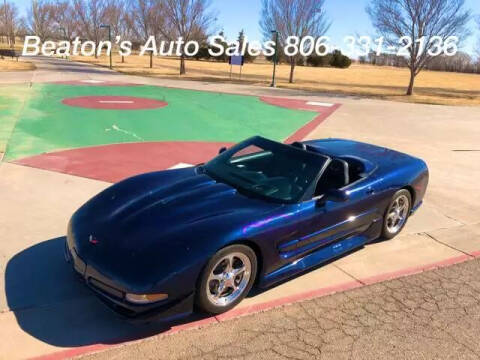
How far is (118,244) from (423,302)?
2.77m

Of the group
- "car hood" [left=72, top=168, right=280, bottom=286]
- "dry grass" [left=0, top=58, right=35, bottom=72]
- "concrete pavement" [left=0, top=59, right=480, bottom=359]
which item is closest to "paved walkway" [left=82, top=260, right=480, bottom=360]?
"concrete pavement" [left=0, top=59, right=480, bottom=359]

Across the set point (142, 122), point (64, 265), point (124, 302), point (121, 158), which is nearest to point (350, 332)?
point (124, 302)

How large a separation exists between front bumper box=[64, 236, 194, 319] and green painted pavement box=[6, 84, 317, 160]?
5.55 meters

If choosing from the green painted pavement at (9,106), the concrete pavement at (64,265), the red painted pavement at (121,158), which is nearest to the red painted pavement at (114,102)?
the green painted pavement at (9,106)

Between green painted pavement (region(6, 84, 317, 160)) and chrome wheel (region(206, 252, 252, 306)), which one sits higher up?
green painted pavement (region(6, 84, 317, 160))

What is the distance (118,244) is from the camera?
10.7 feet

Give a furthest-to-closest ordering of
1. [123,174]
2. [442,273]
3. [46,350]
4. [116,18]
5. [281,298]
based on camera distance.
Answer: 1. [116,18]
2. [123,174]
3. [442,273]
4. [281,298]
5. [46,350]

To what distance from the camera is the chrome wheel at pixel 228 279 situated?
11.0 ft

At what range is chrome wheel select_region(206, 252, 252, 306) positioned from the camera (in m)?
3.37

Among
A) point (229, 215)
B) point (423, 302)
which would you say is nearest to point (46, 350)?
point (229, 215)

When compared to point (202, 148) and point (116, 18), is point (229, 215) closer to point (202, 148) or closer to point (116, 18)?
point (202, 148)

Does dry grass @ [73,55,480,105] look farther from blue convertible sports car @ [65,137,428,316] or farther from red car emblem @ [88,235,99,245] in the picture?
red car emblem @ [88,235,99,245]

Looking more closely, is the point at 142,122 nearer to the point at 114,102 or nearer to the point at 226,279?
the point at 114,102

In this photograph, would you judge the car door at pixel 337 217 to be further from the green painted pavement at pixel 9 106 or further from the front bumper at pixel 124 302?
the green painted pavement at pixel 9 106
